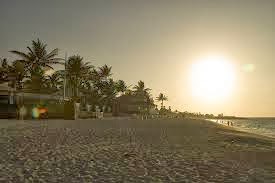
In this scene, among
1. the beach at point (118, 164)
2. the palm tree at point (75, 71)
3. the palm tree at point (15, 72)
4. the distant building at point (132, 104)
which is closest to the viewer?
the beach at point (118, 164)

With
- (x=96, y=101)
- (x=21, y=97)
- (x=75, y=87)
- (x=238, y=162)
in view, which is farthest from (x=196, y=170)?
(x=96, y=101)

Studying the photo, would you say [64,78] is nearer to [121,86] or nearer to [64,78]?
[64,78]

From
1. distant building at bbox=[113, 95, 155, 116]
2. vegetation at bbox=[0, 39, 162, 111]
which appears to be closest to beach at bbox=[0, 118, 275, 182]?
vegetation at bbox=[0, 39, 162, 111]

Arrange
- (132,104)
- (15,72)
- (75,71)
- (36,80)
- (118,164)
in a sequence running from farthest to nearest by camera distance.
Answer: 1. (132,104)
2. (75,71)
3. (36,80)
4. (15,72)
5. (118,164)

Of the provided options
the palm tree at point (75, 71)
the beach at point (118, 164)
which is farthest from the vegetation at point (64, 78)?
the beach at point (118, 164)

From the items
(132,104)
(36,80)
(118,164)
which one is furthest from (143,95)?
(118,164)

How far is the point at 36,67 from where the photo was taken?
48.9 m

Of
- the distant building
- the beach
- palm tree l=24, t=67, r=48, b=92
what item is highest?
palm tree l=24, t=67, r=48, b=92

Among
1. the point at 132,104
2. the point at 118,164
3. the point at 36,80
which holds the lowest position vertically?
the point at 118,164

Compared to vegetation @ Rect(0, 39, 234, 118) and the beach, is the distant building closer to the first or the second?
vegetation @ Rect(0, 39, 234, 118)

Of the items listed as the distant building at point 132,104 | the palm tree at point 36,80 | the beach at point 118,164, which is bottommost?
the beach at point 118,164

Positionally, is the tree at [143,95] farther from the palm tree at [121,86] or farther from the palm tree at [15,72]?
the palm tree at [15,72]

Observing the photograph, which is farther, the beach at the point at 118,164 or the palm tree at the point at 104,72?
the palm tree at the point at 104,72

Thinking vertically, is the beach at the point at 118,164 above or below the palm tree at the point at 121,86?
below
